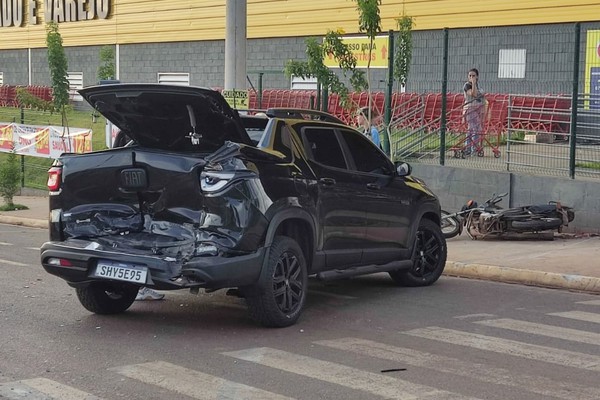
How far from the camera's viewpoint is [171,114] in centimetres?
817

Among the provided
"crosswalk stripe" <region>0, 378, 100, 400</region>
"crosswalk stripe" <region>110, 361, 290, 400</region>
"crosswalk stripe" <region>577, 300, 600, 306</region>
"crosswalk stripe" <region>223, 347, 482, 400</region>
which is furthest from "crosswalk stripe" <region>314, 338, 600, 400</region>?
"crosswalk stripe" <region>577, 300, 600, 306</region>

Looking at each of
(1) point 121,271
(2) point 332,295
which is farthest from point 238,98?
(1) point 121,271

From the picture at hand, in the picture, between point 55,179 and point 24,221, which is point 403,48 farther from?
point 55,179

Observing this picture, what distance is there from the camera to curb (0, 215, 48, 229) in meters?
19.2

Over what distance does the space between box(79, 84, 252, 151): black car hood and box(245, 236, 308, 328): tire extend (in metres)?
1.01

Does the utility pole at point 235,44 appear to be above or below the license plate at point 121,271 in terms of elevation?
above

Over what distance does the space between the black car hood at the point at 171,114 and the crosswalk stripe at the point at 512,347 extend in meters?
2.30

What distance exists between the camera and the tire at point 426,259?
10648mm

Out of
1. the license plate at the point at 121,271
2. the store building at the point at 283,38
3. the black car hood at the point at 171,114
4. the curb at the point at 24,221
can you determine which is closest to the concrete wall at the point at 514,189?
the store building at the point at 283,38

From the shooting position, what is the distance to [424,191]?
1067 cm

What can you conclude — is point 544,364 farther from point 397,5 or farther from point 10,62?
point 10,62

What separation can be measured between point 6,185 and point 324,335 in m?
15.9

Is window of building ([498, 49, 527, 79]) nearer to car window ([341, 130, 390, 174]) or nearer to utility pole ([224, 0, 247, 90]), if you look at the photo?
utility pole ([224, 0, 247, 90])

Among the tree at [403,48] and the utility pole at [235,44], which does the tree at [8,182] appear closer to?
the utility pole at [235,44]
